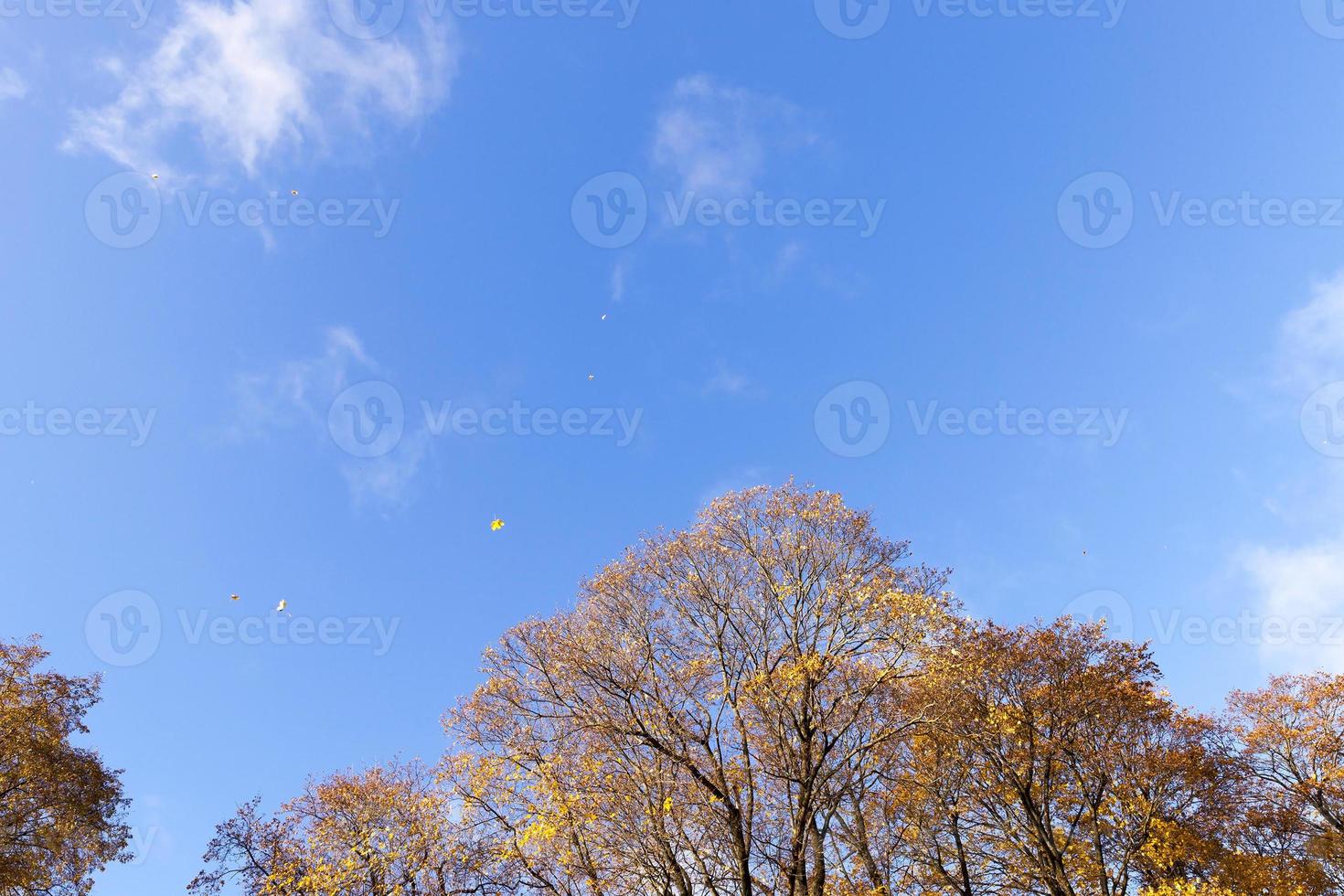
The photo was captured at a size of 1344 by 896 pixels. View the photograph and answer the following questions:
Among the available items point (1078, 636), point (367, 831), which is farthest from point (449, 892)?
point (1078, 636)

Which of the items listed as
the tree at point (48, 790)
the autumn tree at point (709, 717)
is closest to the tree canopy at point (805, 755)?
the autumn tree at point (709, 717)

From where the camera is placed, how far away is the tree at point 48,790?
20.8m

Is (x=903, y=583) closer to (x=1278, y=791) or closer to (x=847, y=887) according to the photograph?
(x=847, y=887)

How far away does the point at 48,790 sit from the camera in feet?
70.1

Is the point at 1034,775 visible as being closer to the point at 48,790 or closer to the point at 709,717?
the point at 709,717

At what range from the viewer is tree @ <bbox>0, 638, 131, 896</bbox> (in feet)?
68.1

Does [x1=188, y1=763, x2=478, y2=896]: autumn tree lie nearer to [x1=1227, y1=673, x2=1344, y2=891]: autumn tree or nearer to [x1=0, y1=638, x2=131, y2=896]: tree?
[x1=0, y1=638, x2=131, y2=896]: tree

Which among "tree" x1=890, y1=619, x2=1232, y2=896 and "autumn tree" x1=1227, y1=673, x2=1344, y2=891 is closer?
"tree" x1=890, y1=619, x2=1232, y2=896

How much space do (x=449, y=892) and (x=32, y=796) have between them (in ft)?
41.1

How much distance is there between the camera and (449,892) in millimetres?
23328

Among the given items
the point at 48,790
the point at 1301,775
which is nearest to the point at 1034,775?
the point at 1301,775

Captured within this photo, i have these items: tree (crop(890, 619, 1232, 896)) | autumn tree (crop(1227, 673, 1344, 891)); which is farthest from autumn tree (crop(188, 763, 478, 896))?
autumn tree (crop(1227, 673, 1344, 891))

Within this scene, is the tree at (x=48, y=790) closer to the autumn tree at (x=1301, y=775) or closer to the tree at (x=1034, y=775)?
the tree at (x=1034, y=775)

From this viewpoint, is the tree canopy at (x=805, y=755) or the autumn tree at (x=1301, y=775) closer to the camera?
the tree canopy at (x=805, y=755)
